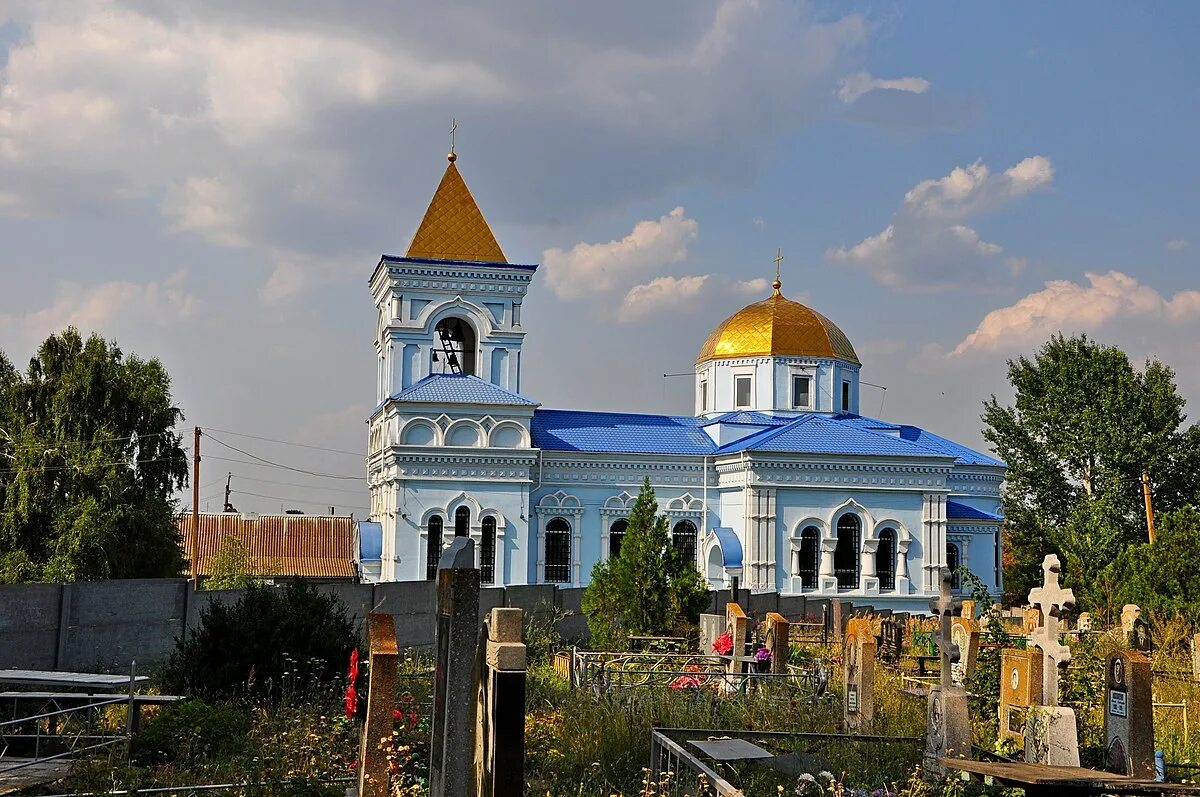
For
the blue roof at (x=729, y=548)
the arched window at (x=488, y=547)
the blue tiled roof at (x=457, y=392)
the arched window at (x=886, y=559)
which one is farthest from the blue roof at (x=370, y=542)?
the arched window at (x=886, y=559)

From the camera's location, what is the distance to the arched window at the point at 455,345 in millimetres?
36875

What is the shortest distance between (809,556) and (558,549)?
7412 mm

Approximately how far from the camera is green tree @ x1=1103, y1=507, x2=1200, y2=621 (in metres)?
21.9

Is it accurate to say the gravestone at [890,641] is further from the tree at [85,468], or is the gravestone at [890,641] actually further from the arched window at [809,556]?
the tree at [85,468]

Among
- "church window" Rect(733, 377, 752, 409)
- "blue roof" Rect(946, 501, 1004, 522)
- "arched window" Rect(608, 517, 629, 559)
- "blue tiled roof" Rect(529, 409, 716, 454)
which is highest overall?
"church window" Rect(733, 377, 752, 409)

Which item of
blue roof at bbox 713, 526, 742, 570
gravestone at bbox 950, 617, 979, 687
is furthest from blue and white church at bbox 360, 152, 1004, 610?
gravestone at bbox 950, 617, 979, 687

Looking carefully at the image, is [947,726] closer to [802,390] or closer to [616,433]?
[616,433]

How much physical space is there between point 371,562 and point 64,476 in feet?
26.8

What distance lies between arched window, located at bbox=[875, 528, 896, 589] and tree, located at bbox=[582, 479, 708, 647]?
53.4 ft

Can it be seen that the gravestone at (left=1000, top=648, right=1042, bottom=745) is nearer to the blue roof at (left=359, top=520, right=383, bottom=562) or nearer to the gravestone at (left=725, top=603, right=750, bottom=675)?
the gravestone at (left=725, top=603, right=750, bottom=675)

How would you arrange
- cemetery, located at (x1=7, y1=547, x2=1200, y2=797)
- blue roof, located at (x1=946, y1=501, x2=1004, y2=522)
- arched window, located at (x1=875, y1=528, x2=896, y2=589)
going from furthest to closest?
blue roof, located at (x1=946, y1=501, x2=1004, y2=522) → arched window, located at (x1=875, y1=528, x2=896, y2=589) → cemetery, located at (x1=7, y1=547, x2=1200, y2=797)

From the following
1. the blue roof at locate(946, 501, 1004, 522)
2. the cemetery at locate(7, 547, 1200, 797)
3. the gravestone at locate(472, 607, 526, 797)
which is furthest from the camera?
the blue roof at locate(946, 501, 1004, 522)

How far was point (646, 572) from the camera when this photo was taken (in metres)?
21.2

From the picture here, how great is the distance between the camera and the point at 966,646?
15.0m
